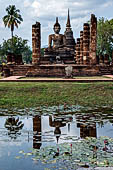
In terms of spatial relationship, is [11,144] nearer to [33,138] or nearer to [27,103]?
[33,138]

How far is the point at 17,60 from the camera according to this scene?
114ft

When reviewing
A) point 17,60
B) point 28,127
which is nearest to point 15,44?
point 17,60

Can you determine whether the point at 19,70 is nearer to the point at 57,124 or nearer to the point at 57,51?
the point at 57,51

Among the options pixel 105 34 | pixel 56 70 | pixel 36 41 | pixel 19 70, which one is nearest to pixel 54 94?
pixel 56 70

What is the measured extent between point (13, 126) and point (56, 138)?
2012 mm

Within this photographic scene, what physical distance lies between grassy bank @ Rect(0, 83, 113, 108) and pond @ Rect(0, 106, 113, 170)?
1.23 m

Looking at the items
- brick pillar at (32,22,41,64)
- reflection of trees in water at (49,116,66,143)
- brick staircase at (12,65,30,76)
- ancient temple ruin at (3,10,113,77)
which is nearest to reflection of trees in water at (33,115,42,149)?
reflection of trees in water at (49,116,66,143)

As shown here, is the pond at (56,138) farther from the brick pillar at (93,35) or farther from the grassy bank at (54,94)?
the brick pillar at (93,35)

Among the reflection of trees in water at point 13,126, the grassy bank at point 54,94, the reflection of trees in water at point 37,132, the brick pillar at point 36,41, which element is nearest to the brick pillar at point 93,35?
the brick pillar at point 36,41

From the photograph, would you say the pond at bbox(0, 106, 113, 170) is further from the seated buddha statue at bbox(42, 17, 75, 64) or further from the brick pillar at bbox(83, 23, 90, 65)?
the seated buddha statue at bbox(42, 17, 75, 64)

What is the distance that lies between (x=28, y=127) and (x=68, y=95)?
5427 millimetres

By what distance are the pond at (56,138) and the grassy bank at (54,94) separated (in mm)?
1232

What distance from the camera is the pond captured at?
6668mm

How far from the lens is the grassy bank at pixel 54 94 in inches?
553
